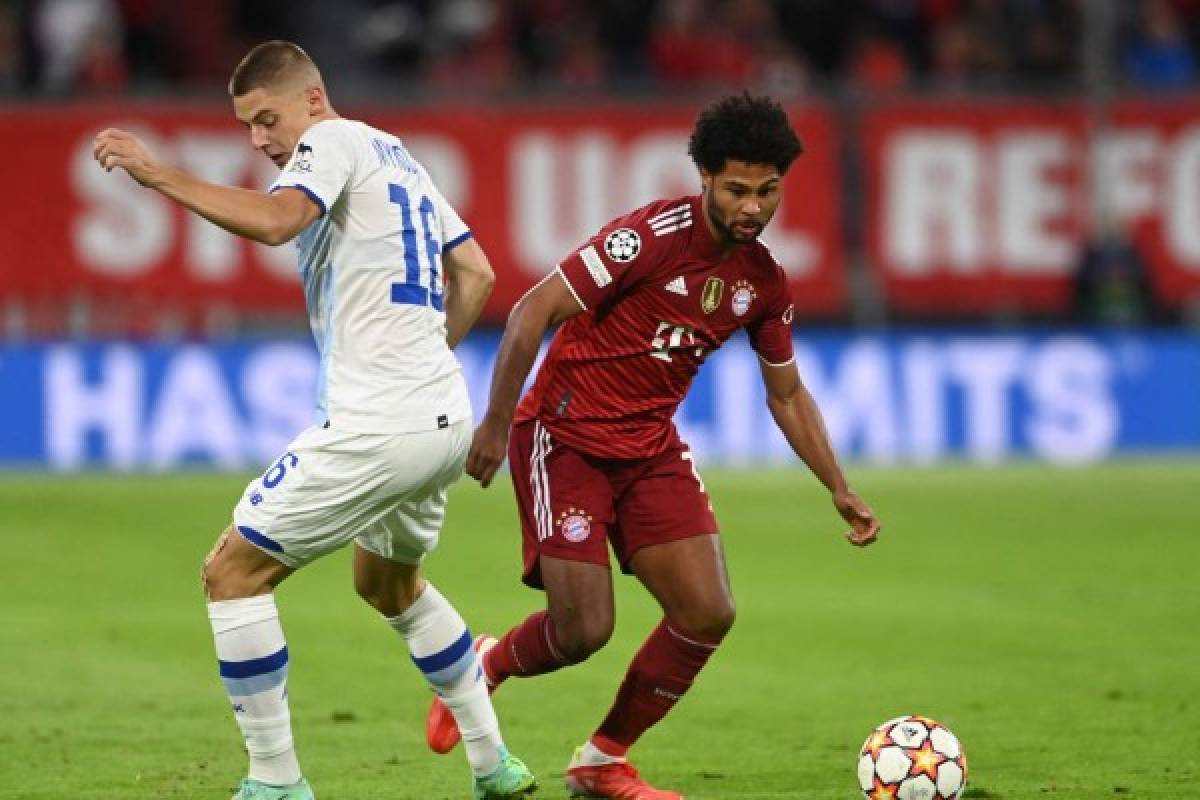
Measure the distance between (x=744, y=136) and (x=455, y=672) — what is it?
189 cm

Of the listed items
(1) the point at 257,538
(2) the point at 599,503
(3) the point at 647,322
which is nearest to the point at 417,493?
(1) the point at 257,538

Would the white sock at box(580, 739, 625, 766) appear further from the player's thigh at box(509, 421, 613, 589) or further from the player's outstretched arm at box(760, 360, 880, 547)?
the player's outstretched arm at box(760, 360, 880, 547)

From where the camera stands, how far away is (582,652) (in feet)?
23.7

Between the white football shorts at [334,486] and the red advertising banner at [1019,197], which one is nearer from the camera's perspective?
the white football shorts at [334,486]

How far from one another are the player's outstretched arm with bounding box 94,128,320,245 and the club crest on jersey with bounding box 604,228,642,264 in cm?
122

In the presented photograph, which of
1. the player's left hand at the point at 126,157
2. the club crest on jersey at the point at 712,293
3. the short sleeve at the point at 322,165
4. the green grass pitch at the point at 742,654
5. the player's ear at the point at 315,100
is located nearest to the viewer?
the player's left hand at the point at 126,157

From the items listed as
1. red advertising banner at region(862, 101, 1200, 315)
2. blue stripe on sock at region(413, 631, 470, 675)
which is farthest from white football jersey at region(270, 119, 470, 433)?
red advertising banner at region(862, 101, 1200, 315)

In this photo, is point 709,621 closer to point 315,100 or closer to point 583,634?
point 583,634

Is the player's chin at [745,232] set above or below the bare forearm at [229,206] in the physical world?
below

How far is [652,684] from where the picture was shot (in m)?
7.18

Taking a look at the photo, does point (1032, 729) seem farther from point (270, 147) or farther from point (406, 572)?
point (270, 147)

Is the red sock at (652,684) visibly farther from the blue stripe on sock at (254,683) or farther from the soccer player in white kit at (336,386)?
the blue stripe on sock at (254,683)

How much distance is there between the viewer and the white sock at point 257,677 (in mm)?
6402

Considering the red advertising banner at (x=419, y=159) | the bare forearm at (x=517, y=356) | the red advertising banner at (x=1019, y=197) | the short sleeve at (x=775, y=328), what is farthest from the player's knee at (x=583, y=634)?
the red advertising banner at (x=1019, y=197)
